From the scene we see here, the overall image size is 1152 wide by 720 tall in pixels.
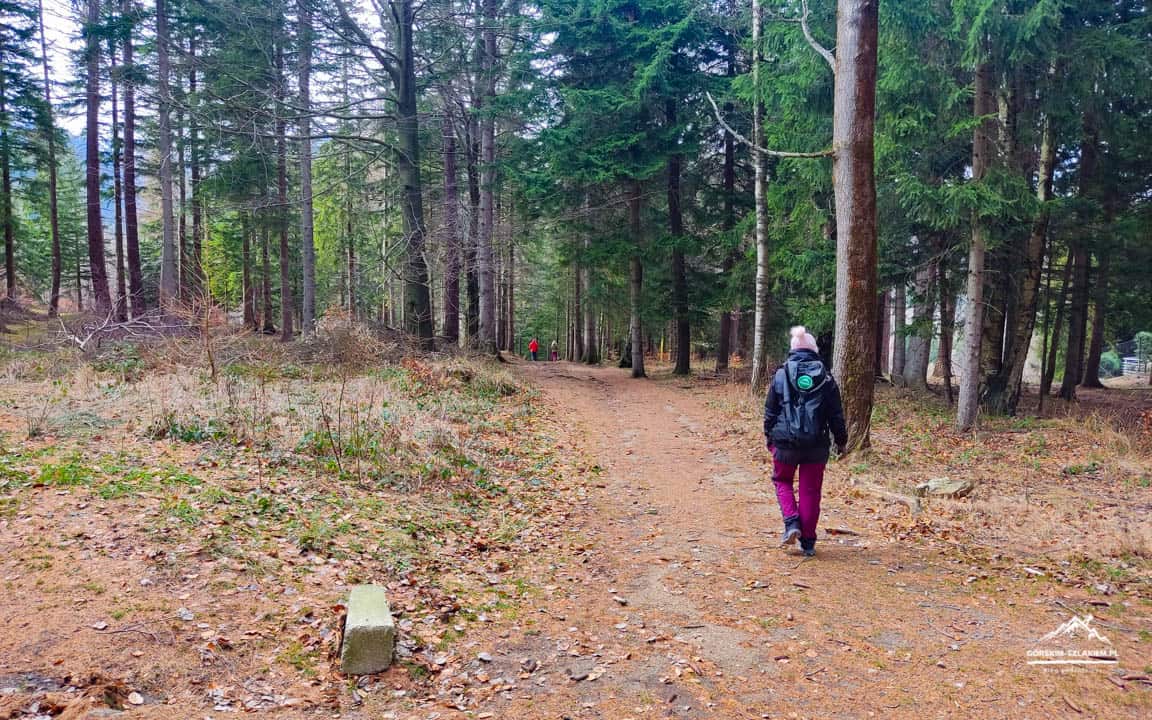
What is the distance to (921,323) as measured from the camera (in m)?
14.1

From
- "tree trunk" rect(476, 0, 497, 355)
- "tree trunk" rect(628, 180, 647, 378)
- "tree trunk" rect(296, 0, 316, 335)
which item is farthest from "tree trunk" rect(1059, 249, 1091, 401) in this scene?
"tree trunk" rect(296, 0, 316, 335)

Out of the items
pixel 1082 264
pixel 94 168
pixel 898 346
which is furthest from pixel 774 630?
pixel 94 168

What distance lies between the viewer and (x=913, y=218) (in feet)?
40.6

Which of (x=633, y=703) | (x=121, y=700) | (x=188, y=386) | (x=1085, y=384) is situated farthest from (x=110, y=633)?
(x=1085, y=384)

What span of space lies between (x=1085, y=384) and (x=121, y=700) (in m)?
29.5

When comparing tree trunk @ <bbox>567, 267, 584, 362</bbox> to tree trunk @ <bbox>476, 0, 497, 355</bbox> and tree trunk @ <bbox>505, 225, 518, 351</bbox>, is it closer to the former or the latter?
tree trunk @ <bbox>505, 225, 518, 351</bbox>

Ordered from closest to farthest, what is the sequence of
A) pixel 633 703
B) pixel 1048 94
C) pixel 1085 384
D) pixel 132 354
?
pixel 633 703 < pixel 1048 94 < pixel 132 354 < pixel 1085 384

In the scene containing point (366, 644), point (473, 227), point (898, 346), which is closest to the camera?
point (366, 644)

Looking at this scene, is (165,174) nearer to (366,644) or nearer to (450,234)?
(450,234)

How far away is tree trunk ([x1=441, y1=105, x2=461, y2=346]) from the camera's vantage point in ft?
61.3

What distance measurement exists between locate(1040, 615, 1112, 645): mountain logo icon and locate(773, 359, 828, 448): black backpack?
2.01 meters

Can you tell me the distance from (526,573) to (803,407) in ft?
9.33

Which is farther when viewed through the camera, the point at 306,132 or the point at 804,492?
the point at 306,132

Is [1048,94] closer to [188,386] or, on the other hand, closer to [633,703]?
[633,703]
